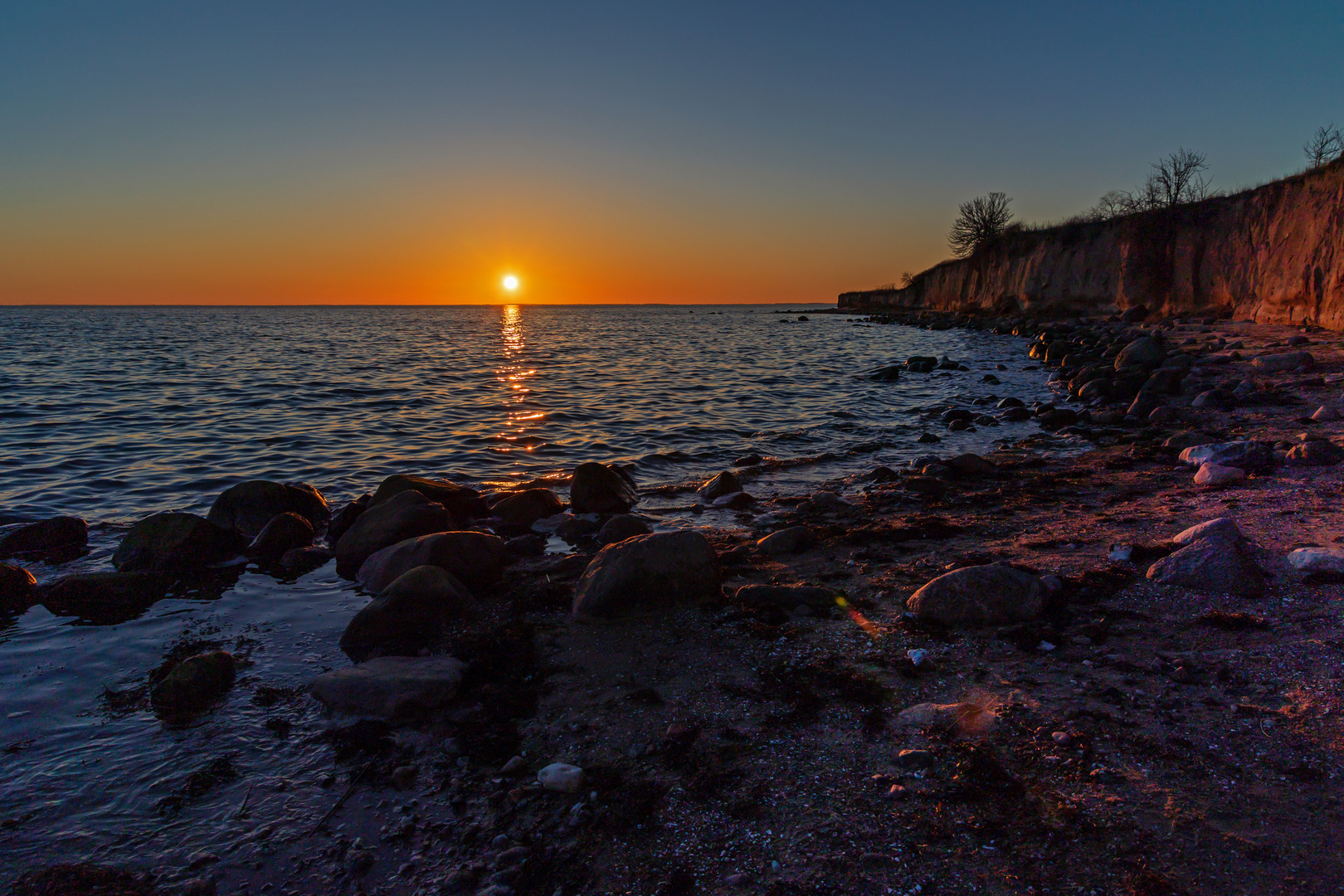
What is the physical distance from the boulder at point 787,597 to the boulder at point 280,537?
15.4 feet

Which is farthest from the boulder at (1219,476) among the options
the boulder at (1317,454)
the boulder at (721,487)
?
the boulder at (721,487)

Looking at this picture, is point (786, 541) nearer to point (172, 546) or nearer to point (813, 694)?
point (813, 694)

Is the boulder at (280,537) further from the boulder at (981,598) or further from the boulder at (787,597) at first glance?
the boulder at (981,598)

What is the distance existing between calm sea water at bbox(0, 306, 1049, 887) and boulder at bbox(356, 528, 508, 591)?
27 cm

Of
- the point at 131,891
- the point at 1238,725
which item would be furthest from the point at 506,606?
the point at 1238,725

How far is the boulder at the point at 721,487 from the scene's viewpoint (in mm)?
8344

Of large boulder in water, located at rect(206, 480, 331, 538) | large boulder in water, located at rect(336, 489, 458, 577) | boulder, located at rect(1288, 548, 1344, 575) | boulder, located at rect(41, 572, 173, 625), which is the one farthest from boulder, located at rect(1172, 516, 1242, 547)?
large boulder in water, located at rect(206, 480, 331, 538)

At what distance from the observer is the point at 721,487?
841cm

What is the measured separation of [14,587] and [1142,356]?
19.9 meters

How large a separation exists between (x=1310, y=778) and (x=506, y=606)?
15.3 ft

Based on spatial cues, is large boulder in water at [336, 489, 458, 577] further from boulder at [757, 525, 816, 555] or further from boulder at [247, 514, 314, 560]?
boulder at [757, 525, 816, 555]

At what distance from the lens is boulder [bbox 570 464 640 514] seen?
789 centimetres

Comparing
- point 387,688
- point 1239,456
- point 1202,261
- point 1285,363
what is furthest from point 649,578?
point 1202,261

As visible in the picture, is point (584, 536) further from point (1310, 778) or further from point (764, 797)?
point (1310, 778)
